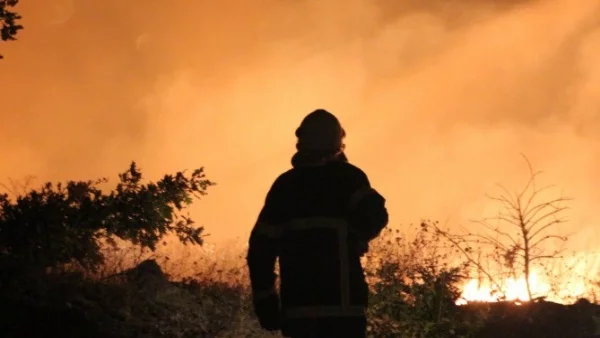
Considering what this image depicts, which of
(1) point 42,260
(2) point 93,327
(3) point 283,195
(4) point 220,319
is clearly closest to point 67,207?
Result: (1) point 42,260

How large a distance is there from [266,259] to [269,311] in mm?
320

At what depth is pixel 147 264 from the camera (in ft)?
29.1

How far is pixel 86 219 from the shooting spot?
303 inches

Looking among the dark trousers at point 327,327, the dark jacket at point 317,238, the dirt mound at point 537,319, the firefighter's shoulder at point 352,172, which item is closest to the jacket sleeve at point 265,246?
the dark jacket at point 317,238

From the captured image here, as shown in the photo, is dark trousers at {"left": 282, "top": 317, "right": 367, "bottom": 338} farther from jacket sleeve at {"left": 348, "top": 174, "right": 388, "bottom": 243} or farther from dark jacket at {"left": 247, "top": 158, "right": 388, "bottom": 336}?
jacket sleeve at {"left": 348, "top": 174, "right": 388, "bottom": 243}

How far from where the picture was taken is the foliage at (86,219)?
7.34 metres

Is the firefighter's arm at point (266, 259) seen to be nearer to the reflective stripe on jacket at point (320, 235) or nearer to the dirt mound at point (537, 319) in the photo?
the reflective stripe on jacket at point (320, 235)

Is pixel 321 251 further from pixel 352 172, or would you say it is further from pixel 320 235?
pixel 352 172

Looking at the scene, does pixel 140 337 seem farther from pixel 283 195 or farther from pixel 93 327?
pixel 283 195

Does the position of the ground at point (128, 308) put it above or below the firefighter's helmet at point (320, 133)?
below

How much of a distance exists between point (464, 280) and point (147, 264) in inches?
168

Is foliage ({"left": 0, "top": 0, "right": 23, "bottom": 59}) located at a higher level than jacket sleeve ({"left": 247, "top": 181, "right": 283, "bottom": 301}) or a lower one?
higher

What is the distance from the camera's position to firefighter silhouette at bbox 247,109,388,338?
4.41 meters

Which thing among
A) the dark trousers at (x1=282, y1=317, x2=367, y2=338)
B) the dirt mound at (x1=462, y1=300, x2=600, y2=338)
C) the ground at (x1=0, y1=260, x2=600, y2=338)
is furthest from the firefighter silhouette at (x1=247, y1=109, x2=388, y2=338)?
the dirt mound at (x1=462, y1=300, x2=600, y2=338)
